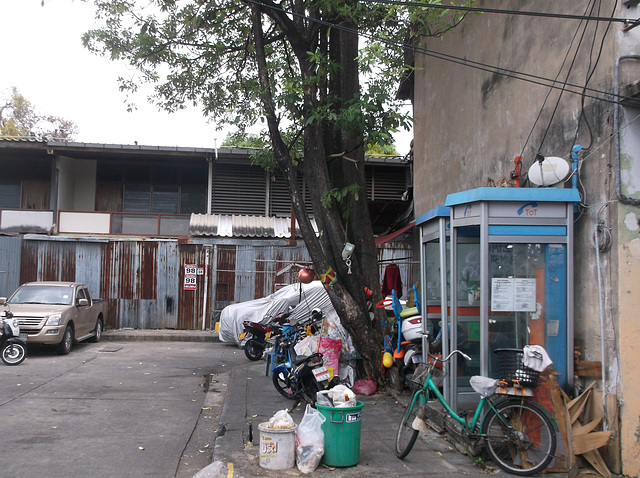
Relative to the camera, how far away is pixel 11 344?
11.2 metres

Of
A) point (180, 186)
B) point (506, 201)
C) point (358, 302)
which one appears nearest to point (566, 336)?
point (506, 201)

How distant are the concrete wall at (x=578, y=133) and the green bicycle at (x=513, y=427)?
0.71 m

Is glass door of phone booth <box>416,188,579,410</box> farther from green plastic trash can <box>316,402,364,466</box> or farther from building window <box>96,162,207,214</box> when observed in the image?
building window <box>96,162,207,214</box>

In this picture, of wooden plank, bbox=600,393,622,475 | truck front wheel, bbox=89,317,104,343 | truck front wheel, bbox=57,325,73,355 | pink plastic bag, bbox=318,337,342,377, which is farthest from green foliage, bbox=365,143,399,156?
truck front wheel, bbox=89,317,104,343

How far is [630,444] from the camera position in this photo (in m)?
5.11

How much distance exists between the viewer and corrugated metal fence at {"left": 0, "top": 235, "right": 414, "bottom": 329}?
1780 centimetres

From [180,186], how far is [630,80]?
17246 mm

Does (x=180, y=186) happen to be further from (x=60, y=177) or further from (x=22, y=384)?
(x=22, y=384)

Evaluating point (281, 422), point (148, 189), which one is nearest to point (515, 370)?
point (281, 422)

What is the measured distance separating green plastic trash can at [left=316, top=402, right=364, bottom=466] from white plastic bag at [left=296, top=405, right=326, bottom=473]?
3.1 inches

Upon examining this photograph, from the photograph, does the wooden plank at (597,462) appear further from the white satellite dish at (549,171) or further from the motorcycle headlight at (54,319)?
the motorcycle headlight at (54,319)

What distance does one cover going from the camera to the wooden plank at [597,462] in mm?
5082

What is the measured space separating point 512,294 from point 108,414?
18.2 feet

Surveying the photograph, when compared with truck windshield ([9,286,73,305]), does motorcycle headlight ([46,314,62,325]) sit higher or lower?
lower
